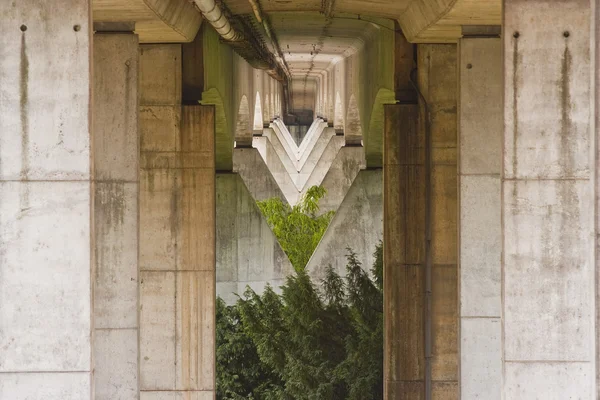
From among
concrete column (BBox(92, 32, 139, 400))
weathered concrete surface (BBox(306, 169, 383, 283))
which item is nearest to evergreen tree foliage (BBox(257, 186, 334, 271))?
weathered concrete surface (BBox(306, 169, 383, 283))

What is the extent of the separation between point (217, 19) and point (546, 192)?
7.49m

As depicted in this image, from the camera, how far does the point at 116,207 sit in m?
15.0

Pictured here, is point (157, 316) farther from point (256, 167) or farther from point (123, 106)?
point (256, 167)

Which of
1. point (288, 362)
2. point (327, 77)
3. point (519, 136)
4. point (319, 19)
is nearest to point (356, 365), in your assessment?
point (288, 362)

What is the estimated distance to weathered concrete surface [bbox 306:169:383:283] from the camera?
27625 mm

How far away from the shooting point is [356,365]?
22500mm

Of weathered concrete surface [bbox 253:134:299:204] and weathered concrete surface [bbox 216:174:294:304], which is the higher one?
weathered concrete surface [bbox 253:134:299:204]

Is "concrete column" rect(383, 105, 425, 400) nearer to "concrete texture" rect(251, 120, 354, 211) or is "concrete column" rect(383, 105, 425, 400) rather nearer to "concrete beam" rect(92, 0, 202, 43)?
"concrete beam" rect(92, 0, 202, 43)

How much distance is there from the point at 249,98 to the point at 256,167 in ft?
9.64

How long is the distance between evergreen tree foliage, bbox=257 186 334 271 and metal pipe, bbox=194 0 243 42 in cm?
1082

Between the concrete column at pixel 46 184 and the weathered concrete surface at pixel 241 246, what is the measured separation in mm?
16923

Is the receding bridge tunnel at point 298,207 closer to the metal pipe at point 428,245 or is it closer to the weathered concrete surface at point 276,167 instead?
the metal pipe at point 428,245

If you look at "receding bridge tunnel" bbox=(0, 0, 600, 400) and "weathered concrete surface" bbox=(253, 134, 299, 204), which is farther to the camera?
"weathered concrete surface" bbox=(253, 134, 299, 204)

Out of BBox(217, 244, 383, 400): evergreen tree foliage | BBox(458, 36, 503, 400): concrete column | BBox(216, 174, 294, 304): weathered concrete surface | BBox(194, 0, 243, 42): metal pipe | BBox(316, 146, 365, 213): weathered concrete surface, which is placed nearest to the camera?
BBox(458, 36, 503, 400): concrete column
